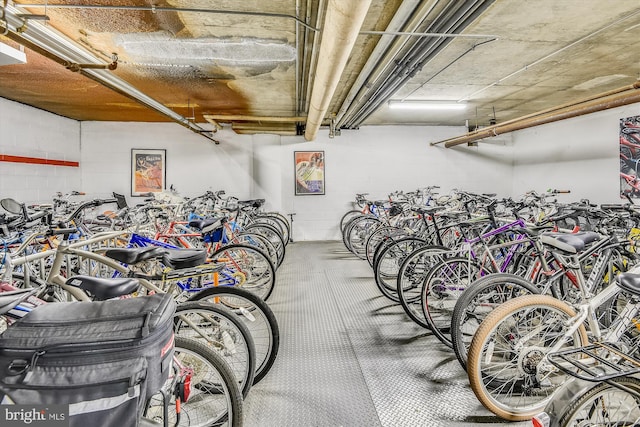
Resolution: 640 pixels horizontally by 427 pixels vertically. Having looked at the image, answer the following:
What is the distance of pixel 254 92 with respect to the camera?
480 centimetres

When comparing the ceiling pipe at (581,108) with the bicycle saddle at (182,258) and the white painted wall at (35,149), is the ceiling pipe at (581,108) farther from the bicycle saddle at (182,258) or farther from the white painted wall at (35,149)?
the white painted wall at (35,149)

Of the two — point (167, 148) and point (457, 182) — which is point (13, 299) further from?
point (457, 182)

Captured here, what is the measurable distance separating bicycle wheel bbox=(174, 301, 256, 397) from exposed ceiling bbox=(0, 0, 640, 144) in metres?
1.75

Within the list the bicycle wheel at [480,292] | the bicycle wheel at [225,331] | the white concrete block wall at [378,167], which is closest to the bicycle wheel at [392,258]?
the bicycle wheel at [480,292]

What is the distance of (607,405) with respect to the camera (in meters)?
1.19

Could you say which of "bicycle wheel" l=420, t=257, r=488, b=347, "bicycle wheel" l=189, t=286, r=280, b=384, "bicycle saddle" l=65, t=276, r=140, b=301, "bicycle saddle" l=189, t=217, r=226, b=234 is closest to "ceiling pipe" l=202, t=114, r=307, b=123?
"bicycle saddle" l=189, t=217, r=226, b=234

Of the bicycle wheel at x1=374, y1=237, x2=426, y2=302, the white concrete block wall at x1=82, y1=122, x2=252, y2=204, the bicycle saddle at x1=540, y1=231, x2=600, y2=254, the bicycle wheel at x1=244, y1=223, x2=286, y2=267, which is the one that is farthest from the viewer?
the white concrete block wall at x1=82, y1=122, x2=252, y2=204

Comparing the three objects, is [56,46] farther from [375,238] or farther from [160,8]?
[375,238]

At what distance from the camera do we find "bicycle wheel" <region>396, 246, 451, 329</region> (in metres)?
2.72

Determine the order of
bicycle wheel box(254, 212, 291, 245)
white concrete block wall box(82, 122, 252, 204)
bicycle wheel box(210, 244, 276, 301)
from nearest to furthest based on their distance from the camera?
bicycle wheel box(210, 244, 276, 301), bicycle wheel box(254, 212, 291, 245), white concrete block wall box(82, 122, 252, 204)

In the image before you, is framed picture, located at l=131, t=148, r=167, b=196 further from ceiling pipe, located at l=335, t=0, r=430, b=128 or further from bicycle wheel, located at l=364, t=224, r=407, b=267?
bicycle wheel, located at l=364, t=224, r=407, b=267

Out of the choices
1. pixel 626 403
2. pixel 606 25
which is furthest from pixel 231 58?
pixel 626 403

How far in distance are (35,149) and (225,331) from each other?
6.02 m

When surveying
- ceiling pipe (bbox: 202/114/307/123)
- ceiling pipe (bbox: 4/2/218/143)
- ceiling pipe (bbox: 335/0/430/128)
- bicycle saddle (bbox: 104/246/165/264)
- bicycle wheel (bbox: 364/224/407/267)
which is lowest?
bicycle wheel (bbox: 364/224/407/267)
